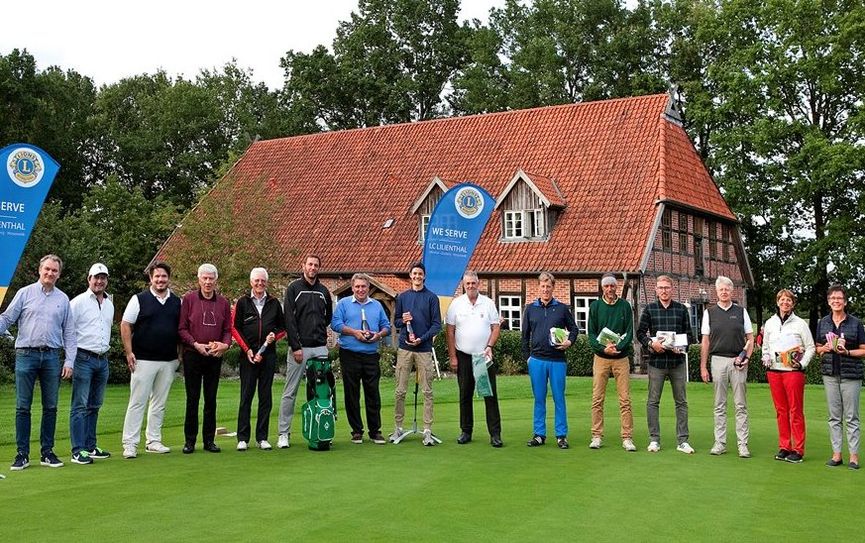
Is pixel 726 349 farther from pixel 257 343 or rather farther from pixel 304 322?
pixel 257 343

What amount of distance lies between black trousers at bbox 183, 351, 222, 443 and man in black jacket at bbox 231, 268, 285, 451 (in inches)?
12.1

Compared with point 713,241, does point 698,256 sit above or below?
below

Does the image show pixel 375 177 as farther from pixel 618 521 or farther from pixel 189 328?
pixel 618 521

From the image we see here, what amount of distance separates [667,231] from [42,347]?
22.1 meters

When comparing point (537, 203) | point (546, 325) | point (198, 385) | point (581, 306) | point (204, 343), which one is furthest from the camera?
point (537, 203)

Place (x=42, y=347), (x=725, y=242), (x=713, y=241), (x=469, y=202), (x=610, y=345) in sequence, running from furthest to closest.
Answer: (x=725, y=242) → (x=713, y=241) → (x=469, y=202) → (x=610, y=345) → (x=42, y=347)

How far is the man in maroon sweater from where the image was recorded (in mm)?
10344

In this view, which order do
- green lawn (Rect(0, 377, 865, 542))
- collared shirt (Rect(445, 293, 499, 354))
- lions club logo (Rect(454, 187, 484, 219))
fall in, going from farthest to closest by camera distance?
lions club logo (Rect(454, 187, 484, 219))
collared shirt (Rect(445, 293, 499, 354))
green lawn (Rect(0, 377, 865, 542))

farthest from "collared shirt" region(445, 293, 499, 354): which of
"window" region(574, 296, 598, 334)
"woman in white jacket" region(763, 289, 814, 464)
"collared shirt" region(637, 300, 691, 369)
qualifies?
"window" region(574, 296, 598, 334)

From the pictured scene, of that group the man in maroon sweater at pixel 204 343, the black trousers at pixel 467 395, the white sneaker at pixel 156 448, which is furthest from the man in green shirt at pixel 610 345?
the white sneaker at pixel 156 448

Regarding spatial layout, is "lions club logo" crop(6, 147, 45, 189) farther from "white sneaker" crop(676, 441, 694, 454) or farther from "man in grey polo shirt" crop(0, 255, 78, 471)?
"white sneaker" crop(676, 441, 694, 454)

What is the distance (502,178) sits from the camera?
103 ft

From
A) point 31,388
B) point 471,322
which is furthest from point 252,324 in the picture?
point 471,322

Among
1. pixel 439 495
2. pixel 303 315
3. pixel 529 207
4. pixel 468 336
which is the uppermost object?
pixel 529 207
